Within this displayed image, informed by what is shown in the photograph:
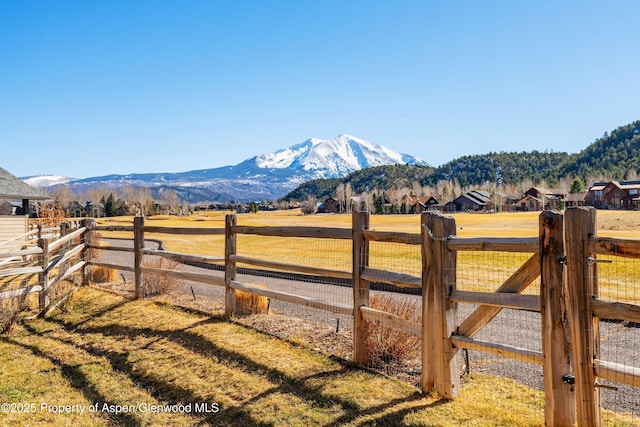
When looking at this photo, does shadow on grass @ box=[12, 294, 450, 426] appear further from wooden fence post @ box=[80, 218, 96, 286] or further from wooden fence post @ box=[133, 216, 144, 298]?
wooden fence post @ box=[80, 218, 96, 286]

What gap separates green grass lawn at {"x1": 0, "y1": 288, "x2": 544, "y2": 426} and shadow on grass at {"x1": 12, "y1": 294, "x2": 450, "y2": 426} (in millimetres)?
13

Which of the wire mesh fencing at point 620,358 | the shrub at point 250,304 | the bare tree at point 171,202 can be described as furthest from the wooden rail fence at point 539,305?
the bare tree at point 171,202

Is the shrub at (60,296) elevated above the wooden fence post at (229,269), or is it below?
below

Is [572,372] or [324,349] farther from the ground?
[572,372]

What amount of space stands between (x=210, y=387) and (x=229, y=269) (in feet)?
11.4

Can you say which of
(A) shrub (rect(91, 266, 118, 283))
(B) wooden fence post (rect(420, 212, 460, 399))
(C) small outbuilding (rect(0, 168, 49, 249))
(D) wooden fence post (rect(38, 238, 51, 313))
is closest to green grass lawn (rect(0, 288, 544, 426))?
(B) wooden fence post (rect(420, 212, 460, 399))

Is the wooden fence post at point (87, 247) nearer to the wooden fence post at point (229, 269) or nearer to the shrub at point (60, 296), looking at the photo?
the shrub at point (60, 296)

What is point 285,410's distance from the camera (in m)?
5.01

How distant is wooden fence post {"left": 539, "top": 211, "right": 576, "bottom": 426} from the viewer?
13.4 feet

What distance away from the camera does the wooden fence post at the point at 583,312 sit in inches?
153

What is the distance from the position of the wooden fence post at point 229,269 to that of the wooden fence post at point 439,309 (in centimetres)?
448

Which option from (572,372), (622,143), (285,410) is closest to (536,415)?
(572,372)

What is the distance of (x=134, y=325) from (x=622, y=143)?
753ft

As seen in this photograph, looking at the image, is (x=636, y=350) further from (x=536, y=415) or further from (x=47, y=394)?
(x=47, y=394)
